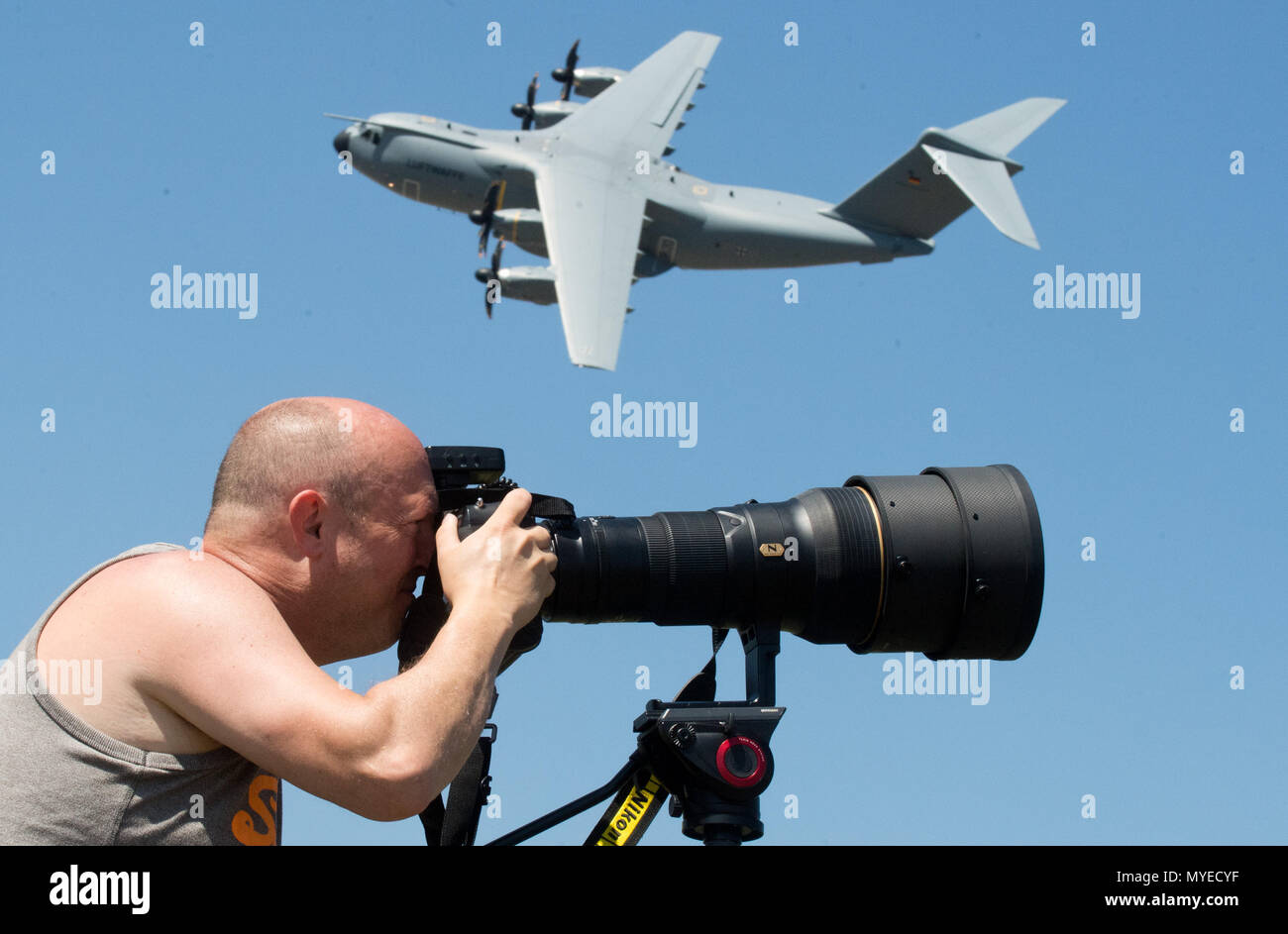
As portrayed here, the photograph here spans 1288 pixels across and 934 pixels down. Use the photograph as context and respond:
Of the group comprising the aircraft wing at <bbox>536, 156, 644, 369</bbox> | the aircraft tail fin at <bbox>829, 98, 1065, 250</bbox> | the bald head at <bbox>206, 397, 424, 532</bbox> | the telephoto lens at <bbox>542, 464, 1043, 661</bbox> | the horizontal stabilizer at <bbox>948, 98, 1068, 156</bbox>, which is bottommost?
the telephoto lens at <bbox>542, 464, 1043, 661</bbox>

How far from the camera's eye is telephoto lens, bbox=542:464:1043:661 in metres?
3.69

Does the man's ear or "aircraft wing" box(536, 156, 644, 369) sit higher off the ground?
"aircraft wing" box(536, 156, 644, 369)

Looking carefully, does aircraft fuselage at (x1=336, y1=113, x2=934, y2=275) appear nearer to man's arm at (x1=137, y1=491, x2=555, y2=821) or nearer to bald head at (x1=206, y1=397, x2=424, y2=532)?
bald head at (x1=206, y1=397, x2=424, y2=532)

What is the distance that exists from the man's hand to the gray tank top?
0.53 metres

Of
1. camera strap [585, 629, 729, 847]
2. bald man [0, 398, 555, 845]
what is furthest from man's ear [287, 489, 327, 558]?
camera strap [585, 629, 729, 847]

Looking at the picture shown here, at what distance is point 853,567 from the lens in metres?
3.76

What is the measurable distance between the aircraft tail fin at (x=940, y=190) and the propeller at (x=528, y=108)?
8.12m

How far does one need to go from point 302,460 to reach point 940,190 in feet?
113

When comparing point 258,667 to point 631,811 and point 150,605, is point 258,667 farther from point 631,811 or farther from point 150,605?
point 631,811

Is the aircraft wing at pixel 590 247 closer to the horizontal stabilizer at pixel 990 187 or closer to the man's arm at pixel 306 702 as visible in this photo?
the horizontal stabilizer at pixel 990 187
